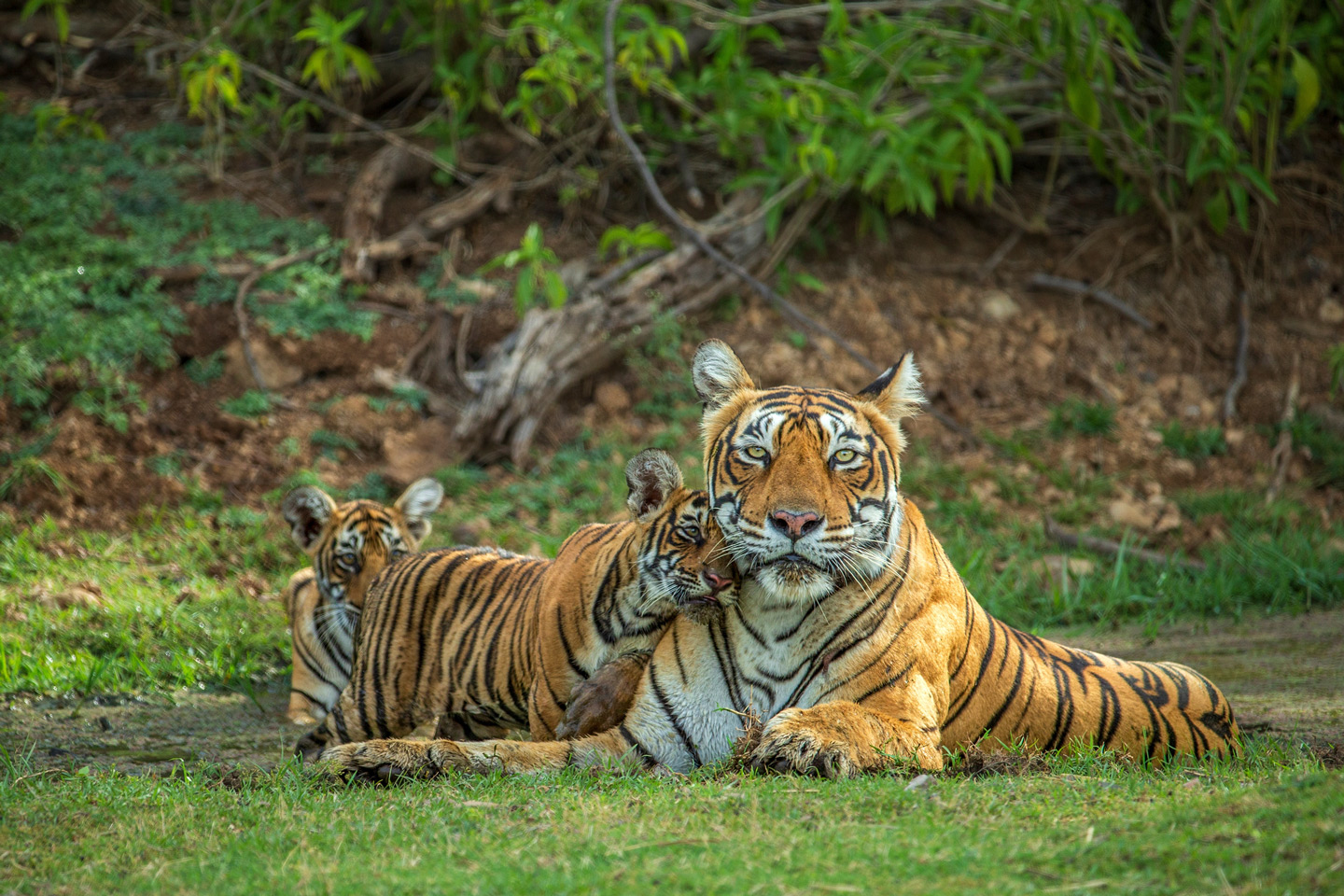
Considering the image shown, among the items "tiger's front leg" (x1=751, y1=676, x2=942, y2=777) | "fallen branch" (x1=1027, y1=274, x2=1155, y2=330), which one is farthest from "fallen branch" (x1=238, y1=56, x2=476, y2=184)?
"tiger's front leg" (x1=751, y1=676, x2=942, y2=777)

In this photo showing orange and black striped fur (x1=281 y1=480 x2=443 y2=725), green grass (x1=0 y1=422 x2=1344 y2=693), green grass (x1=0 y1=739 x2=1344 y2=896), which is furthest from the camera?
green grass (x1=0 y1=422 x2=1344 y2=693)

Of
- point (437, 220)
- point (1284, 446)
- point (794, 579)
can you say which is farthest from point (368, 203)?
point (794, 579)

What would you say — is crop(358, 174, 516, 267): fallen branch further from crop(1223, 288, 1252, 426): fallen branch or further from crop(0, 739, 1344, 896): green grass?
crop(0, 739, 1344, 896): green grass

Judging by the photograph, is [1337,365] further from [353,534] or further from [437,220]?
[437,220]

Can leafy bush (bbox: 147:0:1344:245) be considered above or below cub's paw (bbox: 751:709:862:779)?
above

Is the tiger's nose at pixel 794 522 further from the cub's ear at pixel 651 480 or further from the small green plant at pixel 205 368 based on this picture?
the small green plant at pixel 205 368

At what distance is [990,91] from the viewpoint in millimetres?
8195

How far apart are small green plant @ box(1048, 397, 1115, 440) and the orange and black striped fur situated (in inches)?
176

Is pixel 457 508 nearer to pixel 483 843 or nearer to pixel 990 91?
pixel 990 91

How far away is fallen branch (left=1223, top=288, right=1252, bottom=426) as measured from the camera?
835 cm

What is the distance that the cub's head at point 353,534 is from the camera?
5398 millimetres

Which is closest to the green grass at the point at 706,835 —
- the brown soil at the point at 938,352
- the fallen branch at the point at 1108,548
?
the fallen branch at the point at 1108,548

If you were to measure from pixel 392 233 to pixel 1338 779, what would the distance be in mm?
7765

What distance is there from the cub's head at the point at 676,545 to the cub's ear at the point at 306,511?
1.91 meters
